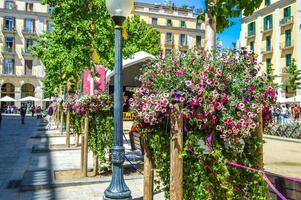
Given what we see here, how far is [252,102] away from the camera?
3848 millimetres

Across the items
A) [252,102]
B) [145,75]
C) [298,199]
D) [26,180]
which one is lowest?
[26,180]

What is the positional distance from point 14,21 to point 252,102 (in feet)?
198

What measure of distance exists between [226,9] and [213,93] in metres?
2.01

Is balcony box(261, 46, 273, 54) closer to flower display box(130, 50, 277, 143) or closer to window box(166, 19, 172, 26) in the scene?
window box(166, 19, 172, 26)

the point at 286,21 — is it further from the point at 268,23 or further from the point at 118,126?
the point at 118,126

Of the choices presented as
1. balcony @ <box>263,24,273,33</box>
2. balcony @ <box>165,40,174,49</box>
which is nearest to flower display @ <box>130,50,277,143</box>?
balcony @ <box>263,24,273,33</box>

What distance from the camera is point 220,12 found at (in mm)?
5285

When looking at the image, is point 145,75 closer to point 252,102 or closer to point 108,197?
point 252,102

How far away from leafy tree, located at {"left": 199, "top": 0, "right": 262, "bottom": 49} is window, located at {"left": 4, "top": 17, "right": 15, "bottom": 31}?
58.1 m

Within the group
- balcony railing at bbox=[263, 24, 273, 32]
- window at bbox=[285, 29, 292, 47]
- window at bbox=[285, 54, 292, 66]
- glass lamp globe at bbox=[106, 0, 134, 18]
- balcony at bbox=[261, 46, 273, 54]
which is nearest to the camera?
glass lamp globe at bbox=[106, 0, 134, 18]

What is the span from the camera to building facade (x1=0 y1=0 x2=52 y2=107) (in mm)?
58500

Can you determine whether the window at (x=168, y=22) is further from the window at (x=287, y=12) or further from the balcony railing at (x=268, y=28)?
the window at (x=287, y=12)

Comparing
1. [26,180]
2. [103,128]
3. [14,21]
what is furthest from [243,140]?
[14,21]

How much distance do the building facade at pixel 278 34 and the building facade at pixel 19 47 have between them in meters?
31.2
